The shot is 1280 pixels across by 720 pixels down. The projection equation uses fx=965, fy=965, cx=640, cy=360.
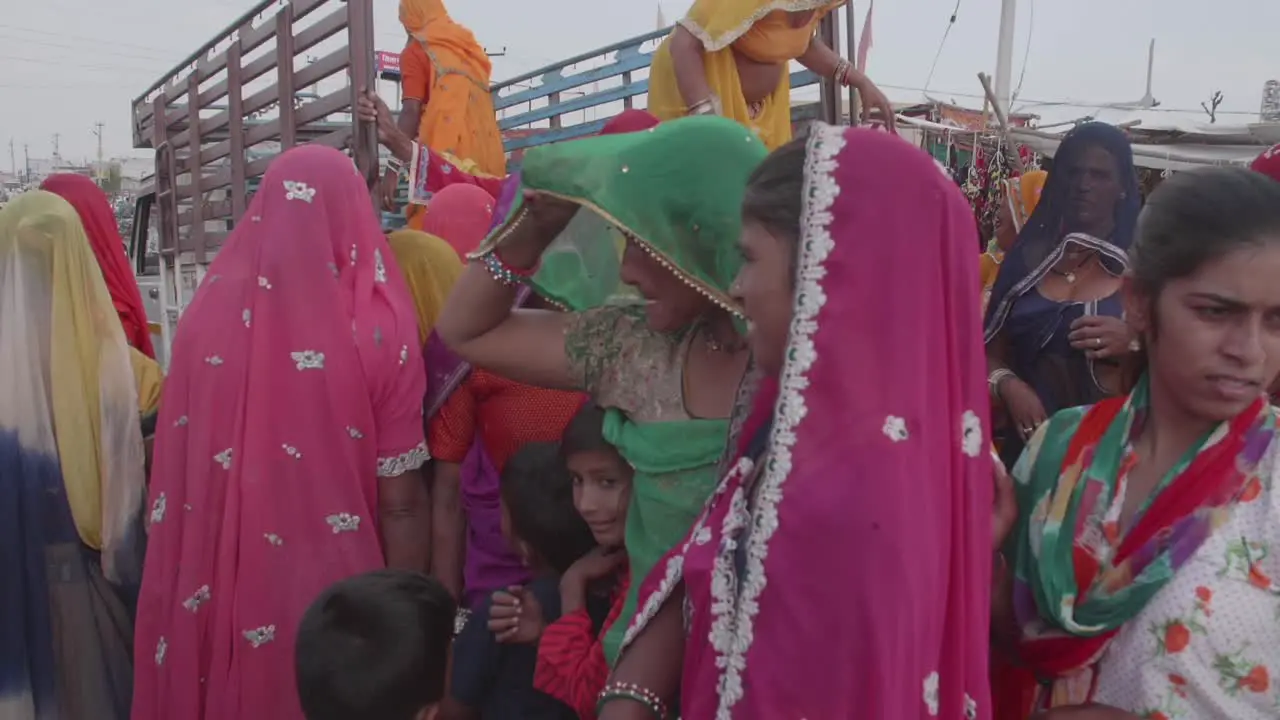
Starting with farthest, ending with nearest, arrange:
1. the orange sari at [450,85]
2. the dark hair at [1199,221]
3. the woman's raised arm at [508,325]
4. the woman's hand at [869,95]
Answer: the orange sari at [450,85]
the woman's hand at [869,95]
the woman's raised arm at [508,325]
the dark hair at [1199,221]

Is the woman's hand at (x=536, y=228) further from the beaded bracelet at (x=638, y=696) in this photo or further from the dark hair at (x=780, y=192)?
the beaded bracelet at (x=638, y=696)

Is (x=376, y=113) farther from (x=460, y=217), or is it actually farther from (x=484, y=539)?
(x=484, y=539)

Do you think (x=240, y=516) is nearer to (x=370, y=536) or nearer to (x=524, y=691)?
(x=370, y=536)

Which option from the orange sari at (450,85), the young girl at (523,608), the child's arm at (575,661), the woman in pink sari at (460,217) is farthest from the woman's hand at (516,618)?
the orange sari at (450,85)

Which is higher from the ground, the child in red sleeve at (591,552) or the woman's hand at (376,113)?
the woman's hand at (376,113)

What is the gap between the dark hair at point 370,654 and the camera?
172cm

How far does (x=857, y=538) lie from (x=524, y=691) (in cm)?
114

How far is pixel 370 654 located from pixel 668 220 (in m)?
0.94

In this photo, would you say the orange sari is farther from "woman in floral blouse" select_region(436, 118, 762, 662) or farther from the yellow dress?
"woman in floral blouse" select_region(436, 118, 762, 662)

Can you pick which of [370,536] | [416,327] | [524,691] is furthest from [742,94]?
[524,691]

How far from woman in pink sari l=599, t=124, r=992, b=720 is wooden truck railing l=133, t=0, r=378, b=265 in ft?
9.66

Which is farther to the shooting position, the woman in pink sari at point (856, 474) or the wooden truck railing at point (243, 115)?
the wooden truck railing at point (243, 115)

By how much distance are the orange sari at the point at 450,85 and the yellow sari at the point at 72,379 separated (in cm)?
212

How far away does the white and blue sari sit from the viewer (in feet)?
8.43
